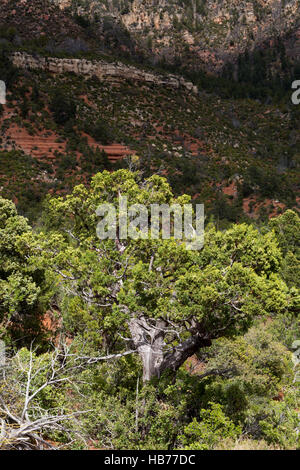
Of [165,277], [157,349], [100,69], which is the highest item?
[100,69]

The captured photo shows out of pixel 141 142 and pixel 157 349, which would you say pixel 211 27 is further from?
pixel 157 349

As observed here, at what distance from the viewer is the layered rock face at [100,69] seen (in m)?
49.2

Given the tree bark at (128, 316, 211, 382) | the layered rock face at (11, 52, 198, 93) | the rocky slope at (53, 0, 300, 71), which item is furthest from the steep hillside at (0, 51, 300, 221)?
the rocky slope at (53, 0, 300, 71)

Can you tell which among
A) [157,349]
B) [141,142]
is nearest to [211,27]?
[141,142]

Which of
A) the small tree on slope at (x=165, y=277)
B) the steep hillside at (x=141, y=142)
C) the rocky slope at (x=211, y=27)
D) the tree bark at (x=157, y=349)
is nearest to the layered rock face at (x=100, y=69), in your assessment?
the steep hillside at (x=141, y=142)

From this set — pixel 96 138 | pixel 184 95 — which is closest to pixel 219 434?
pixel 96 138

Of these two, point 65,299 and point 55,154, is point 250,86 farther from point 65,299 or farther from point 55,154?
point 65,299

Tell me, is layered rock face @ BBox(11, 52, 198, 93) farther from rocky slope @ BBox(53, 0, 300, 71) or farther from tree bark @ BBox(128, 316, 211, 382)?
tree bark @ BBox(128, 316, 211, 382)

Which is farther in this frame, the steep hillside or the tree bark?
the steep hillside

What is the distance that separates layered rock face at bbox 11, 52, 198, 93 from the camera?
4925 centimetres

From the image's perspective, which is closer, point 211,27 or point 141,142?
point 141,142

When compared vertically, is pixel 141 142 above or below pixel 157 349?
above

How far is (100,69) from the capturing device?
180 ft

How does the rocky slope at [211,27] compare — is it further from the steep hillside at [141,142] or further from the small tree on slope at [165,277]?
the small tree on slope at [165,277]
